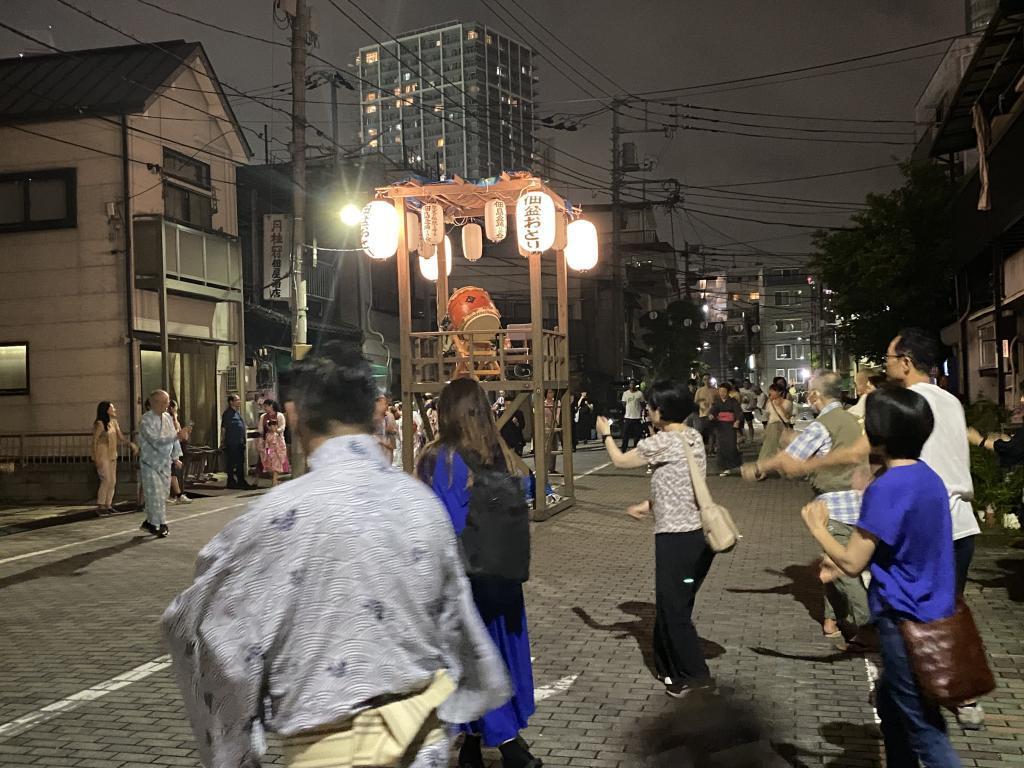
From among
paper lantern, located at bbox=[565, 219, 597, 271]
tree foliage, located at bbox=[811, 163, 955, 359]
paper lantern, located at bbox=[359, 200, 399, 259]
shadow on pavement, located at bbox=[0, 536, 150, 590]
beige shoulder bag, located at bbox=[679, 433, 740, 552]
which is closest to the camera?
beige shoulder bag, located at bbox=[679, 433, 740, 552]

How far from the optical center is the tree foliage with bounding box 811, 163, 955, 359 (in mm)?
28016

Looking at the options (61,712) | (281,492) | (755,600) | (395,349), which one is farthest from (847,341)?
(281,492)

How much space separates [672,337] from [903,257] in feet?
101

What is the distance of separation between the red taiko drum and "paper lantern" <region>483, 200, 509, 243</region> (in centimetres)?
115

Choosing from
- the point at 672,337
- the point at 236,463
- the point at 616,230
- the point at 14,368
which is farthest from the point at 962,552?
the point at 672,337

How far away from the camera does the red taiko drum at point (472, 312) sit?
1530 centimetres

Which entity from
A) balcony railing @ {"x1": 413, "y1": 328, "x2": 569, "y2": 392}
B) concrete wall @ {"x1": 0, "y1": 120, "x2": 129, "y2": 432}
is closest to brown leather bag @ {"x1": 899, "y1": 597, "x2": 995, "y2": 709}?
balcony railing @ {"x1": 413, "y1": 328, "x2": 569, "y2": 392}

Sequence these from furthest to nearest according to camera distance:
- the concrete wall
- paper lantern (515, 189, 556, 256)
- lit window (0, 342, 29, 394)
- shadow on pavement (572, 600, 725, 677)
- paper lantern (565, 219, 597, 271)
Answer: lit window (0, 342, 29, 394) < the concrete wall < paper lantern (565, 219, 597, 271) < paper lantern (515, 189, 556, 256) < shadow on pavement (572, 600, 725, 677)

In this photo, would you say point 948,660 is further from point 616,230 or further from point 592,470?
point 616,230

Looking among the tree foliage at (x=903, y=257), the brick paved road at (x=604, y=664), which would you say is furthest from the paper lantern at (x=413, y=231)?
the tree foliage at (x=903, y=257)

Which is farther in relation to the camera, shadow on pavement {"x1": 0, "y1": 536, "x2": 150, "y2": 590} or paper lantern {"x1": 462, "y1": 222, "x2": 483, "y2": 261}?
paper lantern {"x1": 462, "y1": 222, "x2": 483, "y2": 261}

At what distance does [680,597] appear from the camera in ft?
20.3

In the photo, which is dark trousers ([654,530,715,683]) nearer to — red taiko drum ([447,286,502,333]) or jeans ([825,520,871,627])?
jeans ([825,520,871,627])

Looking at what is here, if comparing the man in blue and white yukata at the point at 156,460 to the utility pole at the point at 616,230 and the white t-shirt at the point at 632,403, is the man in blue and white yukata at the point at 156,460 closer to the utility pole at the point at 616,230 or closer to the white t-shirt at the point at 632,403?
the white t-shirt at the point at 632,403
